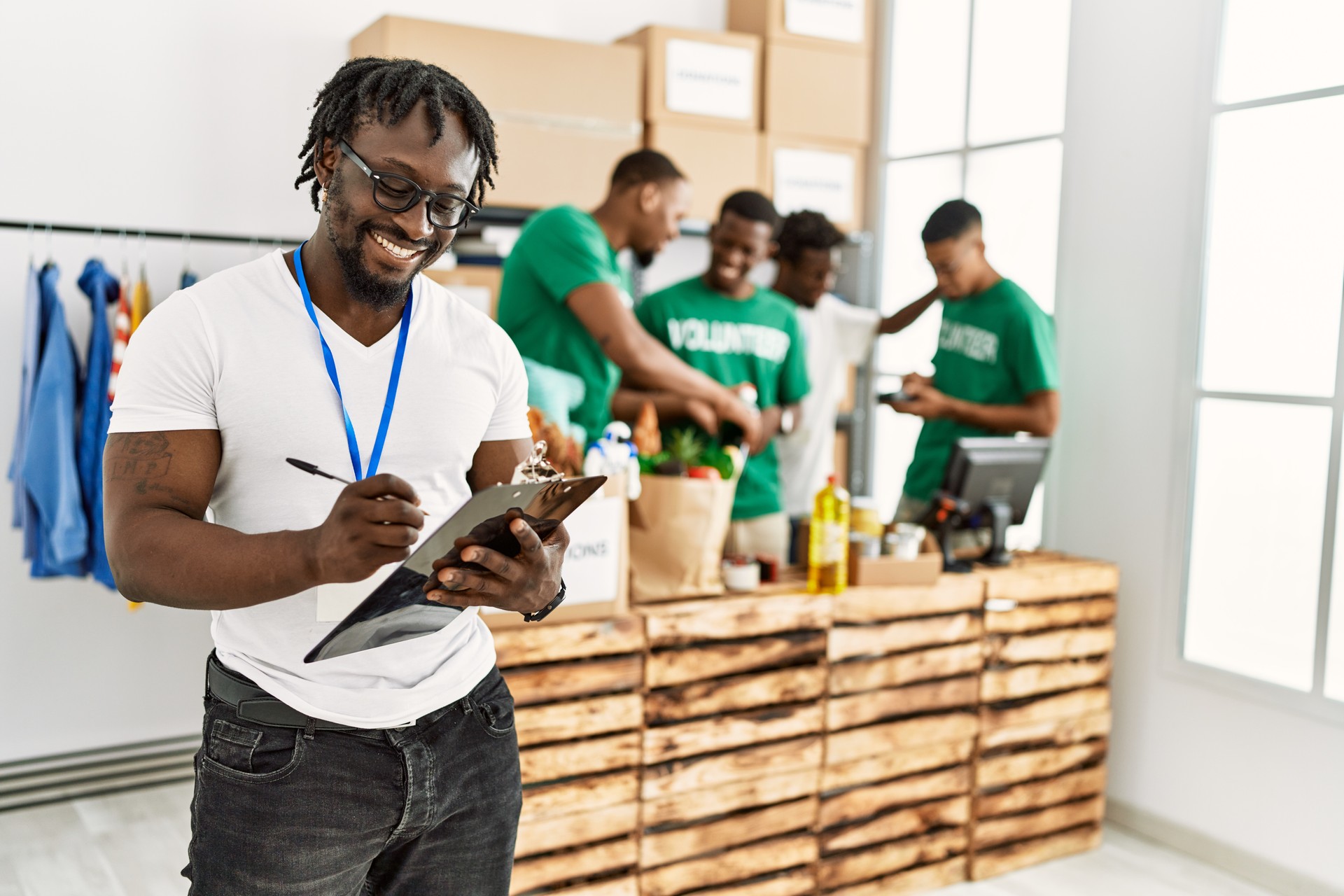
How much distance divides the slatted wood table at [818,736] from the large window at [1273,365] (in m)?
0.35

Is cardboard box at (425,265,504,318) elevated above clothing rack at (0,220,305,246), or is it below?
below

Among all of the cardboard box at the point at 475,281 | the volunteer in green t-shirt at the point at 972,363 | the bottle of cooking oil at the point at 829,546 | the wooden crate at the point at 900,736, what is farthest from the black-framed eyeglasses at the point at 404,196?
the cardboard box at the point at 475,281

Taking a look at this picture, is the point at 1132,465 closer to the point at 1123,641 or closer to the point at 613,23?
the point at 1123,641

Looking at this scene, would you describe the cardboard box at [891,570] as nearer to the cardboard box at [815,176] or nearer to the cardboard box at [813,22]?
the cardboard box at [815,176]

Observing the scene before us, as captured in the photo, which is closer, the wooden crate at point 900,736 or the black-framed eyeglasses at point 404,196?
the black-framed eyeglasses at point 404,196

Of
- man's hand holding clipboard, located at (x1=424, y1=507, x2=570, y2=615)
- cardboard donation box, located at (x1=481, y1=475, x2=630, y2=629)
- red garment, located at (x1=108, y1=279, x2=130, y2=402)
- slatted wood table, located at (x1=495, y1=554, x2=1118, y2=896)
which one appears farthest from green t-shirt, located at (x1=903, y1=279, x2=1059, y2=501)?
red garment, located at (x1=108, y1=279, x2=130, y2=402)

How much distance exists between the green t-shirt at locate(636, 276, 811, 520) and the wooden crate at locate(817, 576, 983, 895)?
559 millimetres

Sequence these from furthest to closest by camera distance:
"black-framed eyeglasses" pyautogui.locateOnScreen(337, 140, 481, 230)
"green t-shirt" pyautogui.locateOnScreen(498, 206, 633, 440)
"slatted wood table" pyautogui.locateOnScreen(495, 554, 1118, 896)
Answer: "green t-shirt" pyautogui.locateOnScreen(498, 206, 633, 440) < "slatted wood table" pyautogui.locateOnScreen(495, 554, 1118, 896) < "black-framed eyeglasses" pyautogui.locateOnScreen(337, 140, 481, 230)

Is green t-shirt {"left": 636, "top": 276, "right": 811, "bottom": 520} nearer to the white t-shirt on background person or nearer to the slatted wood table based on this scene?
the white t-shirt on background person

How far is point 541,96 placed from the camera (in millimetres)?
3475

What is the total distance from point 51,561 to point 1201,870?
327 centimetres

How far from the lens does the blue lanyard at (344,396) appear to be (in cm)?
110

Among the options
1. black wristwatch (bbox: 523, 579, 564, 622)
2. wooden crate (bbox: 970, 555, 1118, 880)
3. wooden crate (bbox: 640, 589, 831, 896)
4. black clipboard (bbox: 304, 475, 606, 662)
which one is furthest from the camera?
wooden crate (bbox: 970, 555, 1118, 880)

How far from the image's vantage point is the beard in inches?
43.9
